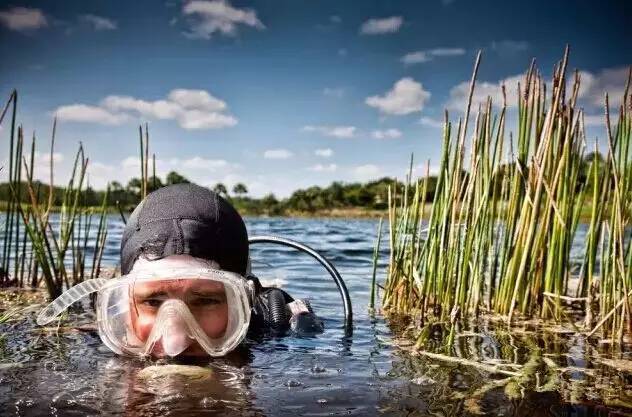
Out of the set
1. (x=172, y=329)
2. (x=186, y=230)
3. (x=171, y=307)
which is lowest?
(x=172, y=329)

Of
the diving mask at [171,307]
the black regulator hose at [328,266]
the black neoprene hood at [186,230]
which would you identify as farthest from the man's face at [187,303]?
the black regulator hose at [328,266]

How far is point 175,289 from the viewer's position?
9.65 ft

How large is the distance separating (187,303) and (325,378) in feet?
2.75

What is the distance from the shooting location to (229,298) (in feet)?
10.1

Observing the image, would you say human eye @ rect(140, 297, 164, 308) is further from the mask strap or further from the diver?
the mask strap

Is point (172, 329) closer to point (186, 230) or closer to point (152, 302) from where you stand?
point (152, 302)

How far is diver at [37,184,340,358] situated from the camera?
9.53 ft

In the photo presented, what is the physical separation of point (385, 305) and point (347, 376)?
225 centimetres

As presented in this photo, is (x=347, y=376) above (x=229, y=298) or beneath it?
beneath

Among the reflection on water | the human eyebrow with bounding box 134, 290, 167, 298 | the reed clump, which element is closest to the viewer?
the reflection on water

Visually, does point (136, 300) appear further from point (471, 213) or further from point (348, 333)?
point (471, 213)

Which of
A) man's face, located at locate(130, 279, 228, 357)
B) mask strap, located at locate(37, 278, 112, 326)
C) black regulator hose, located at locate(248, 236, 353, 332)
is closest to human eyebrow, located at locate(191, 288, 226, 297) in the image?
man's face, located at locate(130, 279, 228, 357)

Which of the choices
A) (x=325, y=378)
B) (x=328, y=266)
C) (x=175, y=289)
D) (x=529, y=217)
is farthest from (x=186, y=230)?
(x=529, y=217)

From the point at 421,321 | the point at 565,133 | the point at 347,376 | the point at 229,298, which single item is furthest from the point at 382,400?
the point at 565,133
